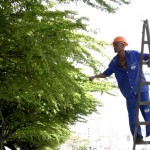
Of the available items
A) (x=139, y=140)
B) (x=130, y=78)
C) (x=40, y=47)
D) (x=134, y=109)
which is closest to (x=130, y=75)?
(x=130, y=78)

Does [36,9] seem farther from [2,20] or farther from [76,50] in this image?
[76,50]

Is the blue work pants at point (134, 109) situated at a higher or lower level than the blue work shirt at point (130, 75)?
lower

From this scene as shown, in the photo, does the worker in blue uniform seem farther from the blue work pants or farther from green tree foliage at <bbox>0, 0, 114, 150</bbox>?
green tree foliage at <bbox>0, 0, 114, 150</bbox>

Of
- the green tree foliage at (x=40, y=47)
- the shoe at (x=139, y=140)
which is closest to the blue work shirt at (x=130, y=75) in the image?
the shoe at (x=139, y=140)

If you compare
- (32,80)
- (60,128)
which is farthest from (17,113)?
(32,80)

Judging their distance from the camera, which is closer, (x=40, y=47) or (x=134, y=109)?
(x=40, y=47)

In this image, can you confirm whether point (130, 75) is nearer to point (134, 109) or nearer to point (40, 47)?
point (134, 109)

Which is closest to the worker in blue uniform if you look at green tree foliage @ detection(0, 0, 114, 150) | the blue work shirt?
the blue work shirt

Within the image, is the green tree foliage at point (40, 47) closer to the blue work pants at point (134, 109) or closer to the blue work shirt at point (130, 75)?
the blue work shirt at point (130, 75)

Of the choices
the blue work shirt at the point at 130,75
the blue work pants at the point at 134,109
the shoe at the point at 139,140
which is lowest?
the shoe at the point at 139,140

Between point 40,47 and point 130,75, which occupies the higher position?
point 40,47

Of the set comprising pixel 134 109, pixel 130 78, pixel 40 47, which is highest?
pixel 40 47

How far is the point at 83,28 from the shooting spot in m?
5.29

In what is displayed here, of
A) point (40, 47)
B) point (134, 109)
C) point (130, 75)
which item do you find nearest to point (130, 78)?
point (130, 75)
